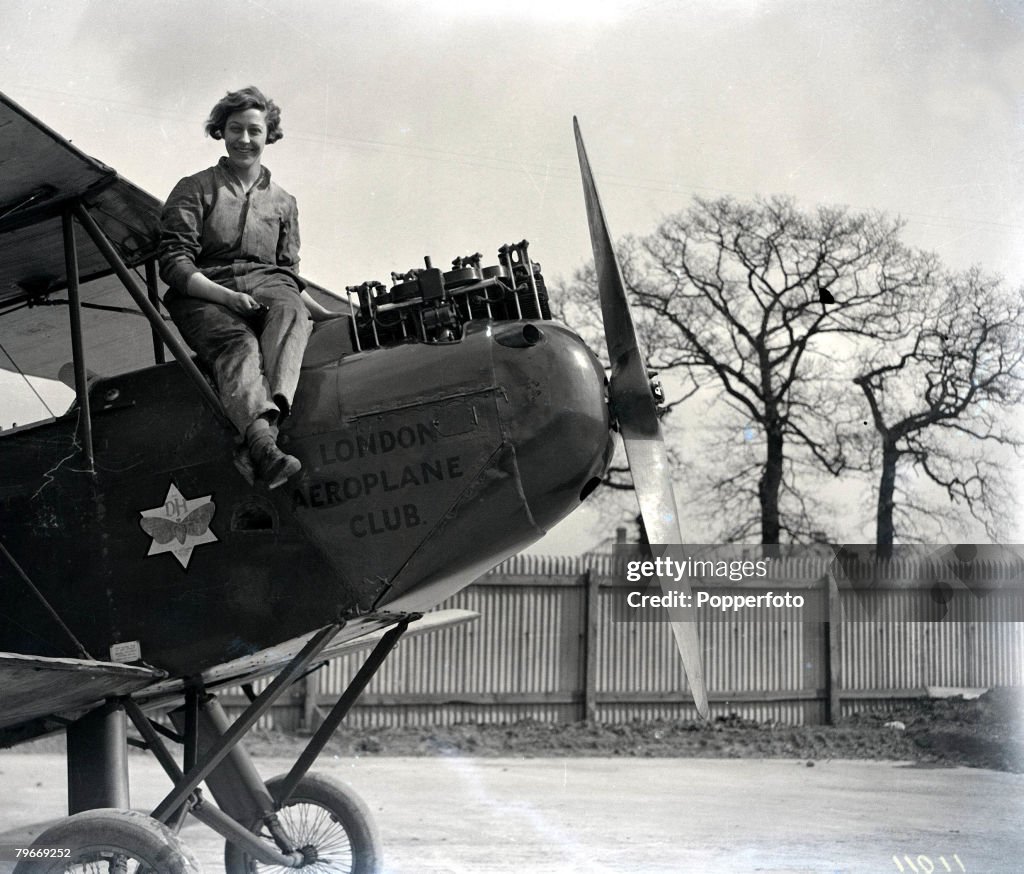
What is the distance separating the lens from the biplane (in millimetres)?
4633

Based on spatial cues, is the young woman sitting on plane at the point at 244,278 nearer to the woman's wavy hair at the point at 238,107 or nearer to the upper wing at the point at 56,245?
the woman's wavy hair at the point at 238,107

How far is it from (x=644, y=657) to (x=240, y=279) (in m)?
11.3

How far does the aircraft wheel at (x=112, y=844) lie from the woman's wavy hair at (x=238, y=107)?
2946mm

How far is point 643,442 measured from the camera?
4836mm

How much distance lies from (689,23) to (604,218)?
26.4ft

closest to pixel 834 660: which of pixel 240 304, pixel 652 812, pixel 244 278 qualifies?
pixel 652 812

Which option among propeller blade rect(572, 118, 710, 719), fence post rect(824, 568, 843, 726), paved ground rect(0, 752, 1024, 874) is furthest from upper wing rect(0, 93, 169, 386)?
fence post rect(824, 568, 843, 726)

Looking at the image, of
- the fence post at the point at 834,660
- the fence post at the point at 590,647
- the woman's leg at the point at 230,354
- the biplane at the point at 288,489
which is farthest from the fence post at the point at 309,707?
the woman's leg at the point at 230,354

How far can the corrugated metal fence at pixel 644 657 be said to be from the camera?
14.7 metres

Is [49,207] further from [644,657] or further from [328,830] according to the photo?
[644,657]

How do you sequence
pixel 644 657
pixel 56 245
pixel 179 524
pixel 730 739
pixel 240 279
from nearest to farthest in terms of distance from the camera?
pixel 179 524
pixel 240 279
pixel 56 245
pixel 730 739
pixel 644 657

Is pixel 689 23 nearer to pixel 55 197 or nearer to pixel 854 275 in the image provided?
pixel 854 275

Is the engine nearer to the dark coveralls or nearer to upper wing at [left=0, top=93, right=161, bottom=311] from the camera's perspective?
the dark coveralls

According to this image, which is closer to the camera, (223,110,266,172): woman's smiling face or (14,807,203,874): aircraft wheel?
(14,807,203,874): aircraft wheel
